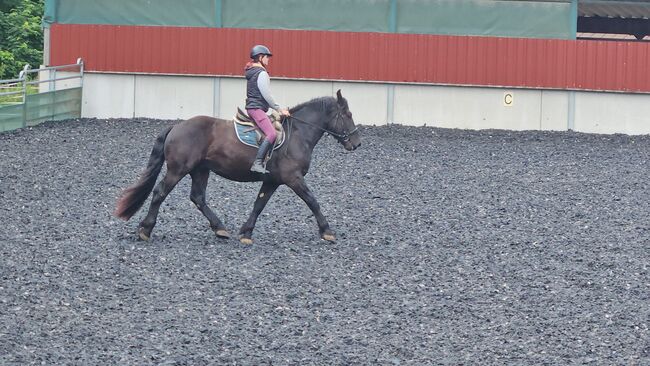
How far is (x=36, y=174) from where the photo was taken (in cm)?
1944

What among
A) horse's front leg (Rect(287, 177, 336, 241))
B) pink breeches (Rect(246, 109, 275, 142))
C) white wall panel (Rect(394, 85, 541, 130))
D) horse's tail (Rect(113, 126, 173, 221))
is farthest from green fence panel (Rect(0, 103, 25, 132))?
horse's front leg (Rect(287, 177, 336, 241))

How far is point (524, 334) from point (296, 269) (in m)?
3.15

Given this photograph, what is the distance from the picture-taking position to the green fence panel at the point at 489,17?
27.5 meters

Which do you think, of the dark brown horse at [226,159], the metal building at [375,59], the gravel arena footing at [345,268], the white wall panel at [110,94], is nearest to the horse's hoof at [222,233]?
the dark brown horse at [226,159]

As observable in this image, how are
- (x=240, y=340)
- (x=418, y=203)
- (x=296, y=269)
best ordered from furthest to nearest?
(x=418, y=203) → (x=296, y=269) → (x=240, y=340)

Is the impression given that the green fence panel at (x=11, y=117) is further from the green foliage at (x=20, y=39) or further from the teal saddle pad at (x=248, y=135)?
the green foliage at (x=20, y=39)

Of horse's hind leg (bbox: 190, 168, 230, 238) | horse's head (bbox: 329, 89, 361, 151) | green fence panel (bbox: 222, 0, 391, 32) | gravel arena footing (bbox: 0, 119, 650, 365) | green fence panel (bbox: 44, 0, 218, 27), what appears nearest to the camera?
gravel arena footing (bbox: 0, 119, 650, 365)

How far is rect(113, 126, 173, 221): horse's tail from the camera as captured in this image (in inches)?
586

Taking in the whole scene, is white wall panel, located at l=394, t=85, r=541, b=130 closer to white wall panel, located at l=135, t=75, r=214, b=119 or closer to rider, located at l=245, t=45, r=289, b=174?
white wall panel, located at l=135, t=75, r=214, b=119

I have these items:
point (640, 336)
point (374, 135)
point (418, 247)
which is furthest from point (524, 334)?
point (374, 135)

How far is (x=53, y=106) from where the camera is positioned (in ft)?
86.6

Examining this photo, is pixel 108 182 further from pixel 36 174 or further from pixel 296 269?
pixel 296 269

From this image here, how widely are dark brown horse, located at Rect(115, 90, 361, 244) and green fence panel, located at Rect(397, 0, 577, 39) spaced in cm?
1262

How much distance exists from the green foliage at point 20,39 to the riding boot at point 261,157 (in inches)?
918
